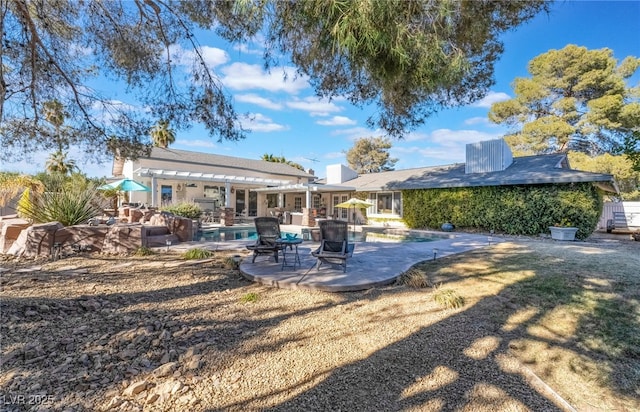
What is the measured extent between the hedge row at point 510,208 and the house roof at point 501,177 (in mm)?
420

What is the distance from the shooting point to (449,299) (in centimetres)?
496

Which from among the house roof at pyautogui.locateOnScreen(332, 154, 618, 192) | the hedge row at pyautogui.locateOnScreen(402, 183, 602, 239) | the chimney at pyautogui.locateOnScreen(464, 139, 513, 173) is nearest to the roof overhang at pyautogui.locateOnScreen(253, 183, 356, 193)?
the house roof at pyautogui.locateOnScreen(332, 154, 618, 192)

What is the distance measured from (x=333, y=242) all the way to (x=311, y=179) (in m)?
22.7

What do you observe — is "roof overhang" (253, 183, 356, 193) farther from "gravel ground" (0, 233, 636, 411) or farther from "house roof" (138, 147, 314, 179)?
"gravel ground" (0, 233, 636, 411)

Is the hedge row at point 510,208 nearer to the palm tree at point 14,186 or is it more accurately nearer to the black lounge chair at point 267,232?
the black lounge chair at point 267,232

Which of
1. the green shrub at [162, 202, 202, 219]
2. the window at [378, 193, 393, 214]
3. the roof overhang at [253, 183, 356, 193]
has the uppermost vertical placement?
the roof overhang at [253, 183, 356, 193]

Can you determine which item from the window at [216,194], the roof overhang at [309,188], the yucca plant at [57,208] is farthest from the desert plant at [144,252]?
the window at [216,194]

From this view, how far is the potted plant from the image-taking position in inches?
489

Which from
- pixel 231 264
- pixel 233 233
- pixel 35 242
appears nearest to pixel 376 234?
pixel 233 233

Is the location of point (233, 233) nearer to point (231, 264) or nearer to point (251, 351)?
point (231, 264)

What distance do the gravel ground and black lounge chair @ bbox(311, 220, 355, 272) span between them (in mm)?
1385

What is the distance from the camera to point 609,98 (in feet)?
66.7

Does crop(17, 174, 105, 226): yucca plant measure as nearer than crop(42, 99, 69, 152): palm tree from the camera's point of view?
No

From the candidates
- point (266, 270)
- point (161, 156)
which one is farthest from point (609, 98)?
point (161, 156)
